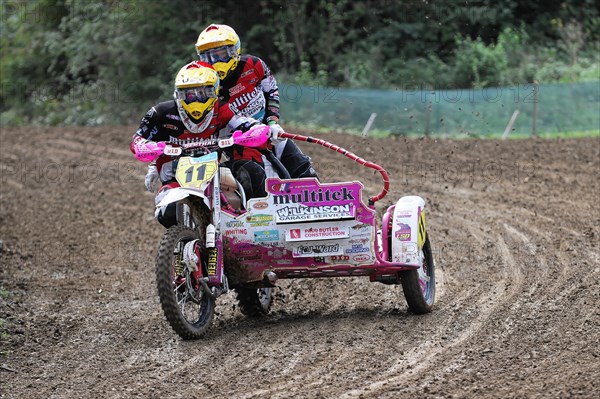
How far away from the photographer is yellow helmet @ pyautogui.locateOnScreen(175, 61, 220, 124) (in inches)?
311

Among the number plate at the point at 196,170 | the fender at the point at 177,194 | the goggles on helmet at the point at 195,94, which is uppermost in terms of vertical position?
the goggles on helmet at the point at 195,94

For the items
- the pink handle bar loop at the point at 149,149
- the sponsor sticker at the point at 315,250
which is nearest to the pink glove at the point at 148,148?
the pink handle bar loop at the point at 149,149

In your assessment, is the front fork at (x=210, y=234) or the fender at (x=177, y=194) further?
the front fork at (x=210, y=234)

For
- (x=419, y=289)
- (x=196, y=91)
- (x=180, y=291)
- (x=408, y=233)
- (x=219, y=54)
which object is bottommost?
(x=419, y=289)

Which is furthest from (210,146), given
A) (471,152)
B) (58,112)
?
(58,112)

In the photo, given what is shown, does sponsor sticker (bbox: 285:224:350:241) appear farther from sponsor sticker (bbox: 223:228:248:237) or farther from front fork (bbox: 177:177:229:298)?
front fork (bbox: 177:177:229:298)

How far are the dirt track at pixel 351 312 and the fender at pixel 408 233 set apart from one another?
53cm

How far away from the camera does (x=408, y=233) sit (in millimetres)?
8078

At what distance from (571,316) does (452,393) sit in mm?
2262

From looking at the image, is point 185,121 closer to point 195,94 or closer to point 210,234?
point 195,94

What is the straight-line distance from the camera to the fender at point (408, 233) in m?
7.98

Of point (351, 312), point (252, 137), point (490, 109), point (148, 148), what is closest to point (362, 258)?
point (351, 312)

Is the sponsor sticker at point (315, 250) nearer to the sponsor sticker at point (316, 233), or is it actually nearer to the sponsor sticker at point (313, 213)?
the sponsor sticker at point (316, 233)

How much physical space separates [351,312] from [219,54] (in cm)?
264
